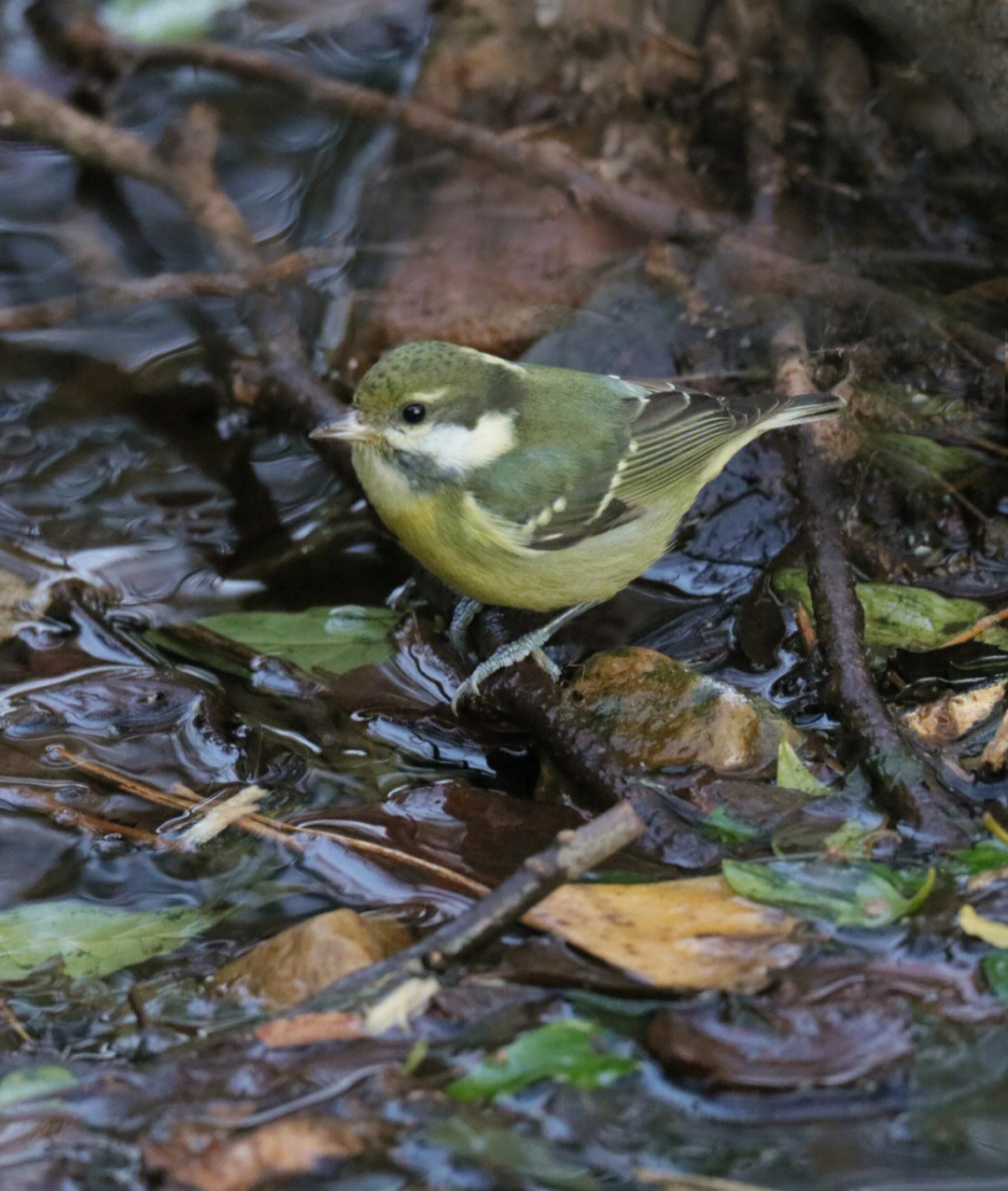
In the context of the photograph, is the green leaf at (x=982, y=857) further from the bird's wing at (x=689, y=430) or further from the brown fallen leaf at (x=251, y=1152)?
the bird's wing at (x=689, y=430)

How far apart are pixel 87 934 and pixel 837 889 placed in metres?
1.79

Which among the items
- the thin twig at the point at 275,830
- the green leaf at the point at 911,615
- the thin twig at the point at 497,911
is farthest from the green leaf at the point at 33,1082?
the green leaf at the point at 911,615

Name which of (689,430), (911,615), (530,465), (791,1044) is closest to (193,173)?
(530,465)

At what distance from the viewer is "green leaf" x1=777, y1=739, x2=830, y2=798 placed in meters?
3.57

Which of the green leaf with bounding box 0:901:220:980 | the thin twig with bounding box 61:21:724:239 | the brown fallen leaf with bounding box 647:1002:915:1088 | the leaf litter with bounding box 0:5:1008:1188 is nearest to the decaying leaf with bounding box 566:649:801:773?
the leaf litter with bounding box 0:5:1008:1188

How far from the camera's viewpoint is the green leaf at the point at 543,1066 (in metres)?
2.74

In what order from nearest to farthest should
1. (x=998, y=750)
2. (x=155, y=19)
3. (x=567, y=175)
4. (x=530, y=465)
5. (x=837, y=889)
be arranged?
(x=837, y=889)
(x=998, y=750)
(x=530, y=465)
(x=567, y=175)
(x=155, y=19)

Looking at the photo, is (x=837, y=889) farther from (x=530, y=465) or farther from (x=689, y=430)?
(x=689, y=430)

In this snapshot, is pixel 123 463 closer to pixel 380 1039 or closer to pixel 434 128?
pixel 434 128

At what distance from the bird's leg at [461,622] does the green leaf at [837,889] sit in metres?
1.59

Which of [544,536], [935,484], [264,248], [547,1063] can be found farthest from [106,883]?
[264,248]

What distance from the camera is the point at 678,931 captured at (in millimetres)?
3064

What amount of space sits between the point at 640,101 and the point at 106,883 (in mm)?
4419

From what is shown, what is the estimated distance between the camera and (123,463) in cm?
556
